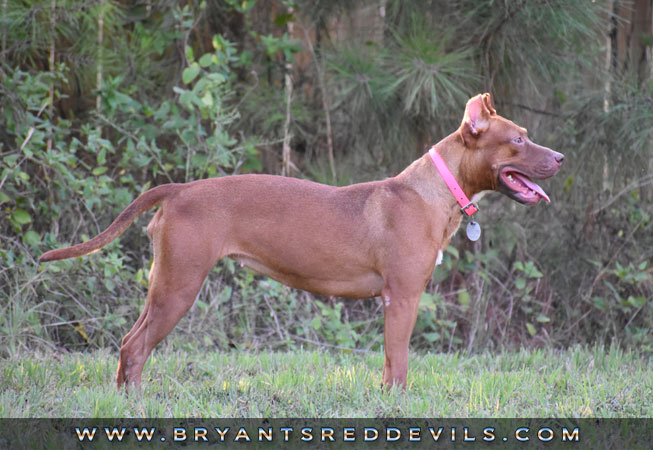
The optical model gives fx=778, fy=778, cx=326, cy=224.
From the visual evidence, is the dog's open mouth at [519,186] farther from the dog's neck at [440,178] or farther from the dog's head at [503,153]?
the dog's neck at [440,178]

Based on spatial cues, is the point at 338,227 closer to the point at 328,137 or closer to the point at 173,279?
the point at 173,279

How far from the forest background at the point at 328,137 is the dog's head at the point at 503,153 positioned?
1.92 m

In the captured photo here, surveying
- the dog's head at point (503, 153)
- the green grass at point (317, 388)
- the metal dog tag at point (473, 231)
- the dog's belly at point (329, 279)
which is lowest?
the green grass at point (317, 388)

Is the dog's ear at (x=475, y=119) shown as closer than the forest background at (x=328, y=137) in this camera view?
Yes

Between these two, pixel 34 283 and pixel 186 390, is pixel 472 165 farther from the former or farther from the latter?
pixel 34 283

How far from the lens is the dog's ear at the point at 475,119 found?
4.29 meters

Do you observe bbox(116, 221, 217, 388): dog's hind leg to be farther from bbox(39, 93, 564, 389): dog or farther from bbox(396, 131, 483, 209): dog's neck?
bbox(396, 131, 483, 209): dog's neck

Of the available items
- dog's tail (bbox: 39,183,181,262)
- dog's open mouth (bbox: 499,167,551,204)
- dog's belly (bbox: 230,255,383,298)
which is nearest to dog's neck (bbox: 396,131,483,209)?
dog's open mouth (bbox: 499,167,551,204)

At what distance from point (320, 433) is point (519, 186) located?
5.90 ft

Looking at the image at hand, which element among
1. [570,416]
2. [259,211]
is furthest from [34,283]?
[570,416]

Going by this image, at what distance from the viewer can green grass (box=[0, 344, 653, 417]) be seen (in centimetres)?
377

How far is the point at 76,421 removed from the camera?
3.54 m

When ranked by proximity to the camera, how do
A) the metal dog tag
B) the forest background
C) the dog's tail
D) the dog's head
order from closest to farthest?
the dog's tail → the dog's head → the metal dog tag → the forest background

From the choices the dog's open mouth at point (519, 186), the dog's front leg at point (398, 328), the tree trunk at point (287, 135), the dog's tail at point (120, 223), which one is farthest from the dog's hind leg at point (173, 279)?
the tree trunk at point (287, 135)
